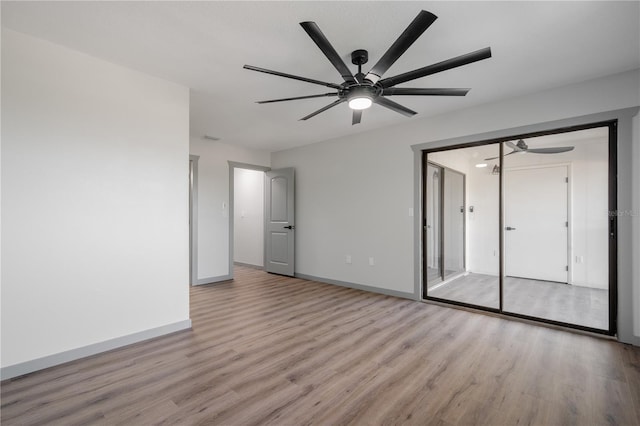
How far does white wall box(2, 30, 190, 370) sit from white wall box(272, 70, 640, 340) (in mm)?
2678

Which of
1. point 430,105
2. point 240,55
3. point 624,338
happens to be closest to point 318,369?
point 240,55

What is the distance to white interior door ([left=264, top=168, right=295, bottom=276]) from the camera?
570cm

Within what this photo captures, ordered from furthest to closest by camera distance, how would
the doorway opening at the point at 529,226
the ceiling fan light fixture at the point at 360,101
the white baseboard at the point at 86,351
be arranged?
the doorway opening at the point at 529,226 < the ceiling fan light fixture at the point at 360,101 < the white baseboard at the point at 86,351

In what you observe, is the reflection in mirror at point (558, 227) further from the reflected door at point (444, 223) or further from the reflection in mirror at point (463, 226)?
the reflected door at point (444, 223)

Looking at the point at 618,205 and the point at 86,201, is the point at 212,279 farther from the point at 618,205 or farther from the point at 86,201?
the point at 618,205

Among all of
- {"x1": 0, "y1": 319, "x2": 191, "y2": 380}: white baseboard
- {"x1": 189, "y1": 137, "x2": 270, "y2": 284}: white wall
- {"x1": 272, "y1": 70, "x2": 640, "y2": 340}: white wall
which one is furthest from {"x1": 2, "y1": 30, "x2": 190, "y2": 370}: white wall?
{"x1": 272, "y1": 70, "x2": 640, "y2": 340}: white wall

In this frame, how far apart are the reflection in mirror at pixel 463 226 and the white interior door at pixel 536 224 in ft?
0.69

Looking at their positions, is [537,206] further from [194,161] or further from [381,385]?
[194,161]

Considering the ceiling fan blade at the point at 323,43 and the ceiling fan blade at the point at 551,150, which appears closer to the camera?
the ceiling fan blade at the point at 323,43

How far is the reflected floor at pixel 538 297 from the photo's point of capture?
3.06 meters

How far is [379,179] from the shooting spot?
14.9 ft

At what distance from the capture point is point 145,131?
279cm

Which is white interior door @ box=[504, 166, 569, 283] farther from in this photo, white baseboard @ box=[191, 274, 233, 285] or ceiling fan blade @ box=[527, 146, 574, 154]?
white baseboard @ box=[191, 274, 233, 285]

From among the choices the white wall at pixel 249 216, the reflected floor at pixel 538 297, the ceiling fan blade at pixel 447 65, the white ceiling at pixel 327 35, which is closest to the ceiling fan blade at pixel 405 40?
the ceiling fan blade at pixel 447 65
